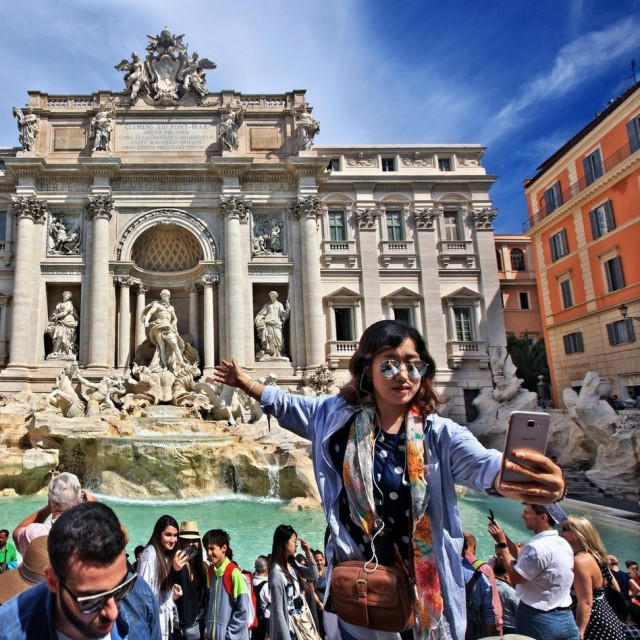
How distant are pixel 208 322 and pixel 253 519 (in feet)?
39.4

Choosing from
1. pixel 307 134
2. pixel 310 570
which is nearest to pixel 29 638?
pixel 310 570

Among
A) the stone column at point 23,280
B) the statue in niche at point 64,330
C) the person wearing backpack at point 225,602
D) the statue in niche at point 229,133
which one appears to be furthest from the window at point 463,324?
the person wearing backpack at point 225,602

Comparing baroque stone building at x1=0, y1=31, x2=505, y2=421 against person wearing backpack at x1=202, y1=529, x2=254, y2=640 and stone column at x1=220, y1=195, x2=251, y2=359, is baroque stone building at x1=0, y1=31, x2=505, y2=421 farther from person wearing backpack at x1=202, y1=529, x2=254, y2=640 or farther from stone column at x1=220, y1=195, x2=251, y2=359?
person wearing backpack at x1=202, y1=529, x2=254, y2=640

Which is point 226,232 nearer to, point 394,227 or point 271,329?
point 271,329

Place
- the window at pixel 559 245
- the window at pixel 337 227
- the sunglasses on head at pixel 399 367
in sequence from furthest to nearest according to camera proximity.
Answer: the window at pixel 559 245, the window at pixel 337 227, the sunglasses on head at pixel 399 367

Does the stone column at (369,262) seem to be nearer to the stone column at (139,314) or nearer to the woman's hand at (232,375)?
the stone column at (139,314)

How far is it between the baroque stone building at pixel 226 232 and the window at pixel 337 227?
0.05 meters

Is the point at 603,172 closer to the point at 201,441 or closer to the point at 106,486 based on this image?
the point at 201,441

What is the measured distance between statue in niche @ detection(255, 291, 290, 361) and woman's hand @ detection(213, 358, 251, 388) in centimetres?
1875

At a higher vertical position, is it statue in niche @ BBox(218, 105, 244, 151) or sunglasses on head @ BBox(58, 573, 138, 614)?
statue in niche @ BBox(218, 105, 244, 151)

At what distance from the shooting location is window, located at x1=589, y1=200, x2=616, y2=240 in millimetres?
21953

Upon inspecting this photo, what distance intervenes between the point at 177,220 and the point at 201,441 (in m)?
12.0

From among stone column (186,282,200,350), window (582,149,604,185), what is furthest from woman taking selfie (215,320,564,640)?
window (582,149,604,185)

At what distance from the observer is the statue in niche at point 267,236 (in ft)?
73.8
